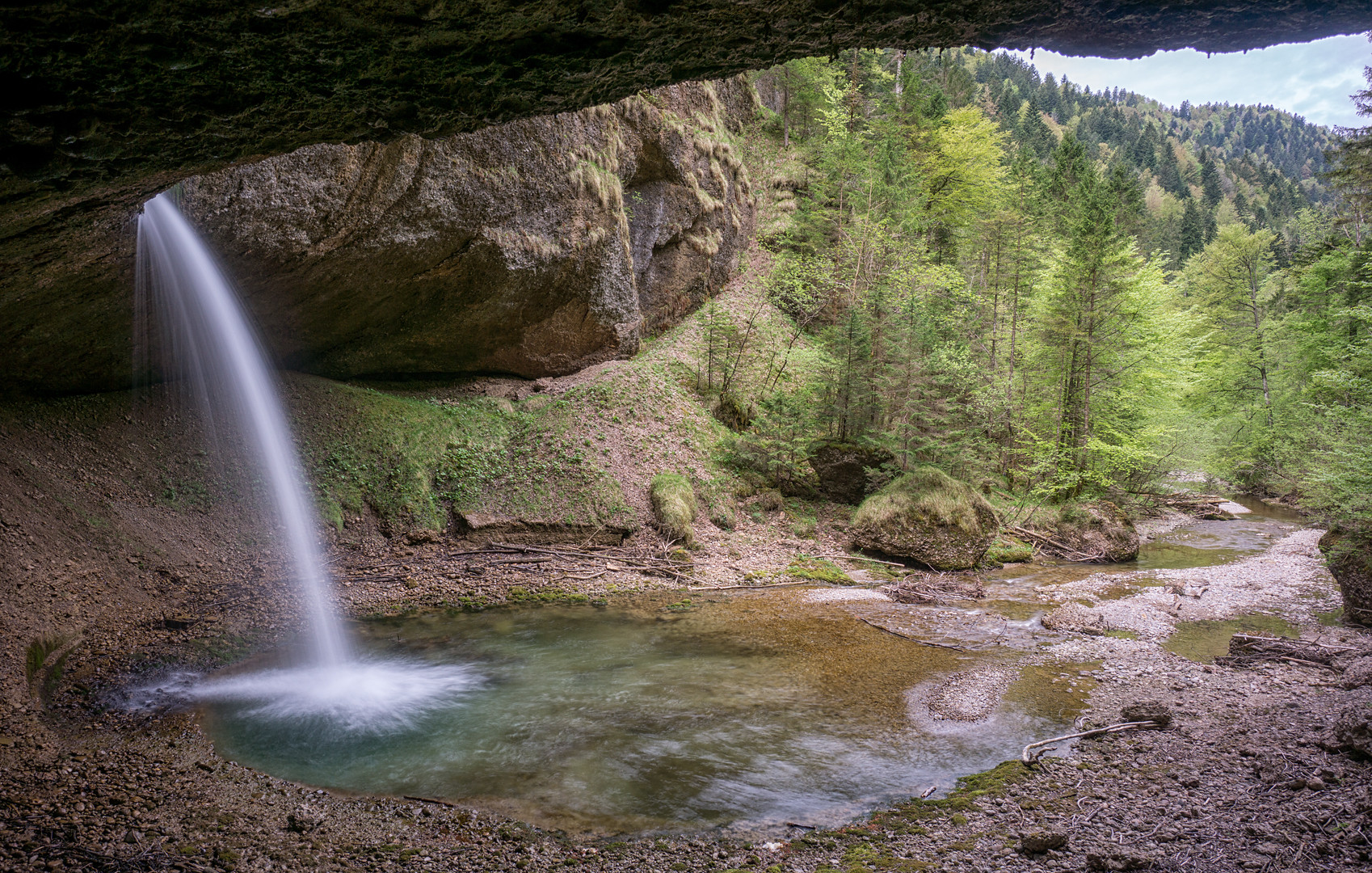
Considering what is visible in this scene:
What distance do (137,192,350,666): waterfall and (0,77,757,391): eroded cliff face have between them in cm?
28

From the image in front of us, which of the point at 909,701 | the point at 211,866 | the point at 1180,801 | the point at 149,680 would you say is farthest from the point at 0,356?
the point at 1180,801

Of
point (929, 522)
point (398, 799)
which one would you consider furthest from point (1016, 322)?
point (398, 799)

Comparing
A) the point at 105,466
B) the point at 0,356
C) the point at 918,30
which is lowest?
the point at 105,466

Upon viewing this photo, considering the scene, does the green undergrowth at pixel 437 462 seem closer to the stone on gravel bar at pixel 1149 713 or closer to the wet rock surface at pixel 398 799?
the wet rock surface at pixel 398 799

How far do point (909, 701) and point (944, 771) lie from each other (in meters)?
1.42

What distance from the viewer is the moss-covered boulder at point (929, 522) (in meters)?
12.6

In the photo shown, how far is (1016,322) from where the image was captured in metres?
22.0

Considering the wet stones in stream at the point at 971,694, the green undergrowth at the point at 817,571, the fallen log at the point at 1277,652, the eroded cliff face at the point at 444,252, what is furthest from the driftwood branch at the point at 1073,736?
the eroded cliff face at the point at 444,252

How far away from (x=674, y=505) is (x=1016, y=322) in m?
16.6

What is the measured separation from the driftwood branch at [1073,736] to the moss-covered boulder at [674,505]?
24.2 feet

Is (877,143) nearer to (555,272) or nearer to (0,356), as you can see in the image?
(555,272)

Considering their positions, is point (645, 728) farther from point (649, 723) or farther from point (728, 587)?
point (728, 587)

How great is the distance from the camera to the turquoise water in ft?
15.5

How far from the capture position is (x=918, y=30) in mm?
3473
